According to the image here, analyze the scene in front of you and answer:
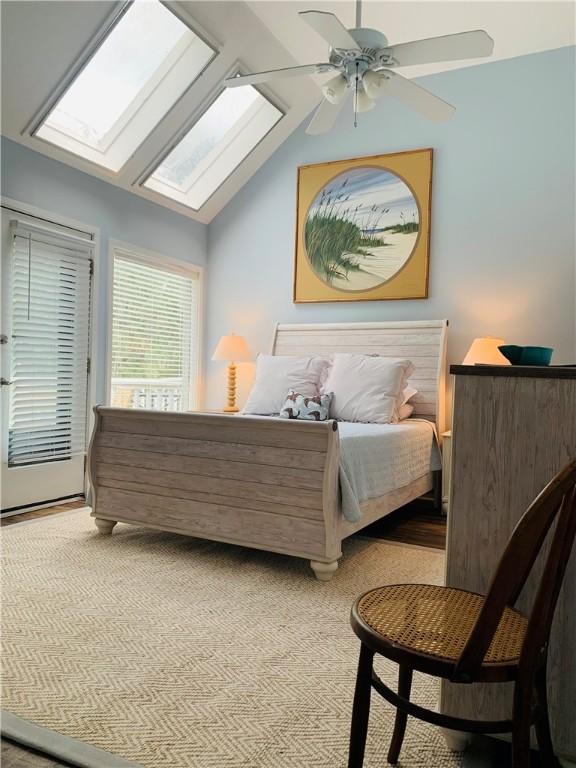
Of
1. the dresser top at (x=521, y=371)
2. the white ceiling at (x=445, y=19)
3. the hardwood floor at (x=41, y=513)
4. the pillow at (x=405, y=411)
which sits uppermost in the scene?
the white ceiling at (x=445, y=19)

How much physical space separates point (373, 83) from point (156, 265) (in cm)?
284

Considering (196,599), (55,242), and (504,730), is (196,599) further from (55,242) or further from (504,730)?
(55,242)

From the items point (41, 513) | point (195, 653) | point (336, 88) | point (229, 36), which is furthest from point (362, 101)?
point (41, 513)

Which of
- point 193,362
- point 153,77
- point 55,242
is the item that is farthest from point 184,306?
point 153,77

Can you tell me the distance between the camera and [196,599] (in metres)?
2.49

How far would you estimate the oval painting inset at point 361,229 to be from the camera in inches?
189

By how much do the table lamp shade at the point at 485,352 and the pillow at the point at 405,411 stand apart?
560 mm

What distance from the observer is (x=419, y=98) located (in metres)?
2.93

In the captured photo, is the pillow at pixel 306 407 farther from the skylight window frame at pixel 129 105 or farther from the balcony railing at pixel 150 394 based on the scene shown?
the skylight window frame at pixel 129 105

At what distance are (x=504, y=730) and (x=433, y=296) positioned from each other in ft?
12.7

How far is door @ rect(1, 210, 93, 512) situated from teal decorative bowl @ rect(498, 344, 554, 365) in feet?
10.6

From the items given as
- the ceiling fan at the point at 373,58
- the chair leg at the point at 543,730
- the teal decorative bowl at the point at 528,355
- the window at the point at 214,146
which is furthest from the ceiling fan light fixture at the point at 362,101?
the chair leg at the point at 543,730

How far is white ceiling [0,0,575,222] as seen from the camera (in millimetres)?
3457

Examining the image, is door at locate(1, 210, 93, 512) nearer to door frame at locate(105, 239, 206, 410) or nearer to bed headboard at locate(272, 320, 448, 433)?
door frame at locate(105, 239, 206, 410)
